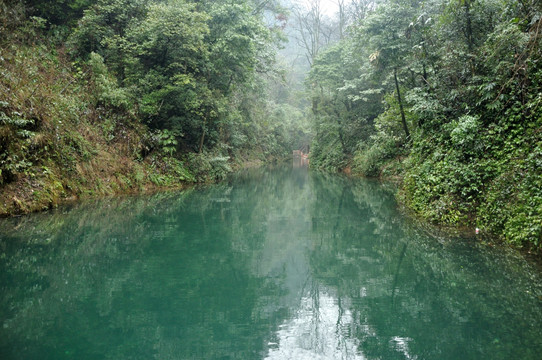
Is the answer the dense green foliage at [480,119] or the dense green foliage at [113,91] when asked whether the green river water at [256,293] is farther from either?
the dense green foliage at [113,91]

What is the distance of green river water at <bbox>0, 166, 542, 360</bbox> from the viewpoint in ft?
10.4

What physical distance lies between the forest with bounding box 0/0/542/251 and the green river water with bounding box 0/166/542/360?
1336 millimetres

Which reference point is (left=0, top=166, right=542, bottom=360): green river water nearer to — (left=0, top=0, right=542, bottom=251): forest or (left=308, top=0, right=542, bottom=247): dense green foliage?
(left=308, top=0, right=542, bottom=247): dense green foliage

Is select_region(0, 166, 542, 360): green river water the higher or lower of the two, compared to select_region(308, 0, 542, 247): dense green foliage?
lower

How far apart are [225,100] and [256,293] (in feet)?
44.3

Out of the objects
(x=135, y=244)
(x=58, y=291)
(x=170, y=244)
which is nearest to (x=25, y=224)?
(x=135, y=244)

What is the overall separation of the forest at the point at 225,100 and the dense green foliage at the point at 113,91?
51 millimetres

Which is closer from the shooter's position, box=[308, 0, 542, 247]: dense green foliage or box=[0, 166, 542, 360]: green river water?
box=[0, 166, 542, 360]: green river water

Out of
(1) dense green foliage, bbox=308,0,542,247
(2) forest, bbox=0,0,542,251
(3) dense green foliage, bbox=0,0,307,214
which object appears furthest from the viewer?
(3) dense green foliage, bbox=0,0,307,214

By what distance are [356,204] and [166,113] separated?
9.05 m

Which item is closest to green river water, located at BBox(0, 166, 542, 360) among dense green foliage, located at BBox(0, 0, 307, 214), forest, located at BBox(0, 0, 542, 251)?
forest, located at BBox(0, 0, 542, 251)

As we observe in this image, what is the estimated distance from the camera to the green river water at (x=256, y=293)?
317 centimetres

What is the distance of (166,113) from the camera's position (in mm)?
15133

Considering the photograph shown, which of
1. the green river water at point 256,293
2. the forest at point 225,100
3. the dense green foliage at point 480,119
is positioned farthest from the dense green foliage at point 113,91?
the dense green foliage at point 480,119
